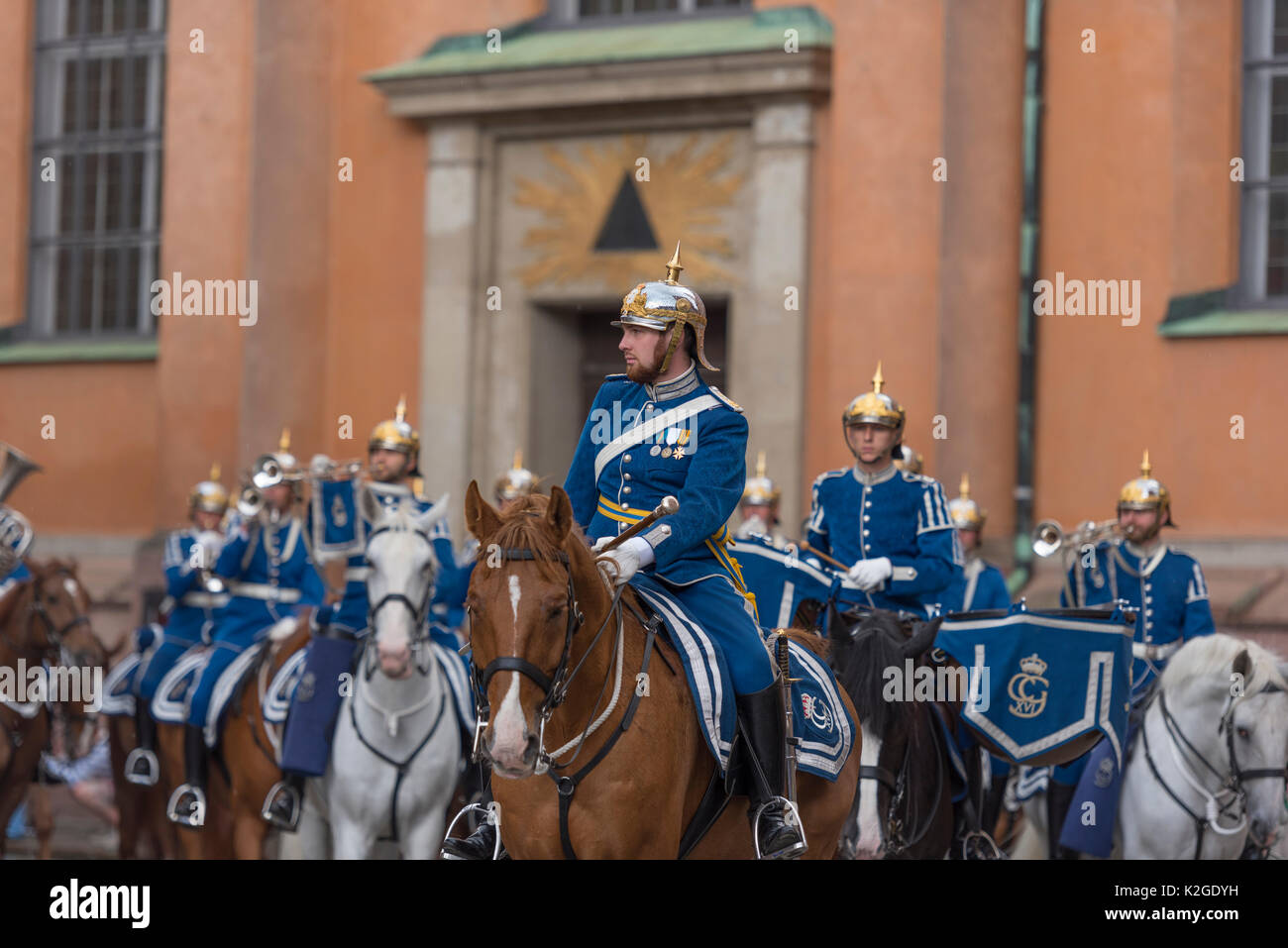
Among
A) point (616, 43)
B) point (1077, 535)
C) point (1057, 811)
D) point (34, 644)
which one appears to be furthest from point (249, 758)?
point (616, 43)

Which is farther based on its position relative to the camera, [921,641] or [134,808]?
Answer: [134,808]

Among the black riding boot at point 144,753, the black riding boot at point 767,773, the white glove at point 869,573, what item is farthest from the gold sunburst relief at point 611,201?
the black riding boot at point 767,773

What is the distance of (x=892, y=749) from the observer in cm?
945

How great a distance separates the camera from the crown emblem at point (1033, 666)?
395 inches

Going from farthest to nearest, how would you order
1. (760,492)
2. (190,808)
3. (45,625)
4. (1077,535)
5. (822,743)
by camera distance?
1. (760,492)
2. (45,625)
3. (190,808)
4. (1077,535)
5. (822,743)

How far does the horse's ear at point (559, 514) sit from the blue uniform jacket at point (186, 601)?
8305 millimetres

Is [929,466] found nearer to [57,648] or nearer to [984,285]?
[984,285]

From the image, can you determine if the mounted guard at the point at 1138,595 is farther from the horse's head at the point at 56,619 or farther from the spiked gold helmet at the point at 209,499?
the spiked gold helmet at the point at 209,499

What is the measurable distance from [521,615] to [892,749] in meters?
3.66

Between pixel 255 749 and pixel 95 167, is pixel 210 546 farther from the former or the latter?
pixel 95 167

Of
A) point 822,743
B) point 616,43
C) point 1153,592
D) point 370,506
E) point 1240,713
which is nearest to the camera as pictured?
point 822,743

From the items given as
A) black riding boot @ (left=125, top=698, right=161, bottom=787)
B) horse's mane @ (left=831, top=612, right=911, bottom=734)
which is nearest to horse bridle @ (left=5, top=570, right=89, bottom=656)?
black riding boot @ (left=125, top=698, right=161, bottom=787)

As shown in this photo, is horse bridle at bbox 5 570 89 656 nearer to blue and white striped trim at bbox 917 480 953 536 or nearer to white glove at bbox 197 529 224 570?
white glove at bbox 197 529 224 570
